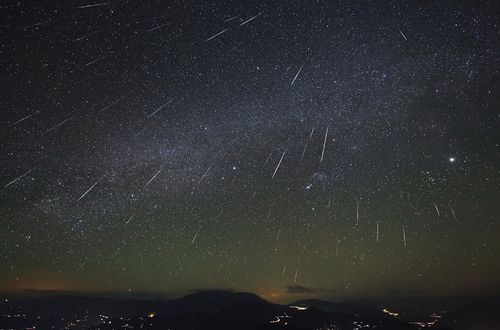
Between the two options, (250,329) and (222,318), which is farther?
(222,318)

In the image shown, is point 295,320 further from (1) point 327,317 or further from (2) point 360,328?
(2) point 360,328

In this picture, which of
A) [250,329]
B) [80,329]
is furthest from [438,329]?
[80,329]

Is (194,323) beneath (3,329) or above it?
above

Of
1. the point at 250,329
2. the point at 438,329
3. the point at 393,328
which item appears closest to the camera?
the point at 250,329

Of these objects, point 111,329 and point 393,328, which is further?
point 393,328

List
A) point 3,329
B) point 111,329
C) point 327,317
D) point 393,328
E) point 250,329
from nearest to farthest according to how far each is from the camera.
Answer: point 250,329 → point 111,329 → point 393,328 → point 3,329 → point 327,317

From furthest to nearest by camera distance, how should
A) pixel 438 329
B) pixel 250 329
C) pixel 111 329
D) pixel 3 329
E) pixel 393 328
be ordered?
pixel 3 329 → pixel 438 329 → pixel 393 328 → pixel 111 329 → pixel 250 329

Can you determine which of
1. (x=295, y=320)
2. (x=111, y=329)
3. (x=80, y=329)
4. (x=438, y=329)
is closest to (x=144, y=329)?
(x=111, y=329)

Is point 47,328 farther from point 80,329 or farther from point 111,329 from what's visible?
point 111,329

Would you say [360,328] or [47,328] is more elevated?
[360,328]
